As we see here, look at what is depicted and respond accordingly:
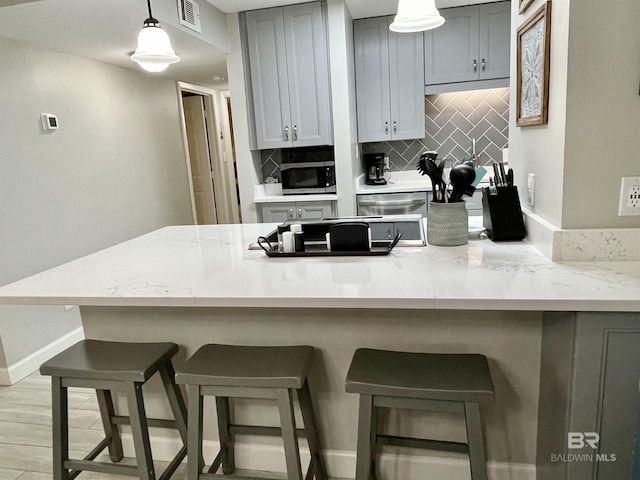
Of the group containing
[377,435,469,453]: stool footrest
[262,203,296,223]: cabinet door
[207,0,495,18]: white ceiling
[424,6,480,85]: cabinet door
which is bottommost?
[377,435,469,453]: stool footrest

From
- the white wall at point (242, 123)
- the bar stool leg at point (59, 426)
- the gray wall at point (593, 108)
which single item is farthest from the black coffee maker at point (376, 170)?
the bar stool leg at point (59, 426)

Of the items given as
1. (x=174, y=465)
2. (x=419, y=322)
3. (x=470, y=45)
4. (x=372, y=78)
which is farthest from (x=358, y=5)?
(x=174, y=465)

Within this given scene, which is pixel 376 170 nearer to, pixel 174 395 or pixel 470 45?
pixel 470 45

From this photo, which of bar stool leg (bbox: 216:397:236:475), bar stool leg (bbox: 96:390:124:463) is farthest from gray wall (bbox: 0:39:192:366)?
bar stool leg (bbox: 216:397:236:475)

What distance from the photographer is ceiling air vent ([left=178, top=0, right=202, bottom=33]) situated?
9.46 ft

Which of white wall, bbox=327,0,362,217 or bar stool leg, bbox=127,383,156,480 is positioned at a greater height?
white wall, bbox=327,0,362,217

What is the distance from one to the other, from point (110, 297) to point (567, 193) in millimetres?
1468

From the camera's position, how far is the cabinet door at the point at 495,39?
3664 mm

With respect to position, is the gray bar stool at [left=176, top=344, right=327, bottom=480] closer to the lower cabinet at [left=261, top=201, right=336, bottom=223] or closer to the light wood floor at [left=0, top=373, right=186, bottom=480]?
the light wood floor at [left=0, top=373, right=186, bottom=480]

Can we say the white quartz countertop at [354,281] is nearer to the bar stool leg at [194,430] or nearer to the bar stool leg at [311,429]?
the bar stool leg at [194,430]

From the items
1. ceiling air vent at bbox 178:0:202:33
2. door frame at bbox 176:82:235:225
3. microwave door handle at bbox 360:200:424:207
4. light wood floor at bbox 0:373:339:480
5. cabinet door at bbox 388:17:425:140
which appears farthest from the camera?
door frame at bbox 176:82:235:225

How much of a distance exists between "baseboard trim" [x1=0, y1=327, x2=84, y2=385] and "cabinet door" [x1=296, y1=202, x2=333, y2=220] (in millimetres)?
1942

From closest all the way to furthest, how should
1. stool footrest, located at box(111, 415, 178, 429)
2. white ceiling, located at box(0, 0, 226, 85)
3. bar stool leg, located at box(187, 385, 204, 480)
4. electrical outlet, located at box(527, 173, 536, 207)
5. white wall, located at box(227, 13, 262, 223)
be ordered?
bar stool leg, located at box(187, 385, 204, 480)
electrical outlet, located at box(527, 173, 536, 207)
stool footrest, located at box(111, 415, 178, 429)
white ceiling, located at box(0, 0, 226, 85)
white wall, located at box(227, 13, 262, 223)

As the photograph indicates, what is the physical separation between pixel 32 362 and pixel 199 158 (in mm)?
3267
